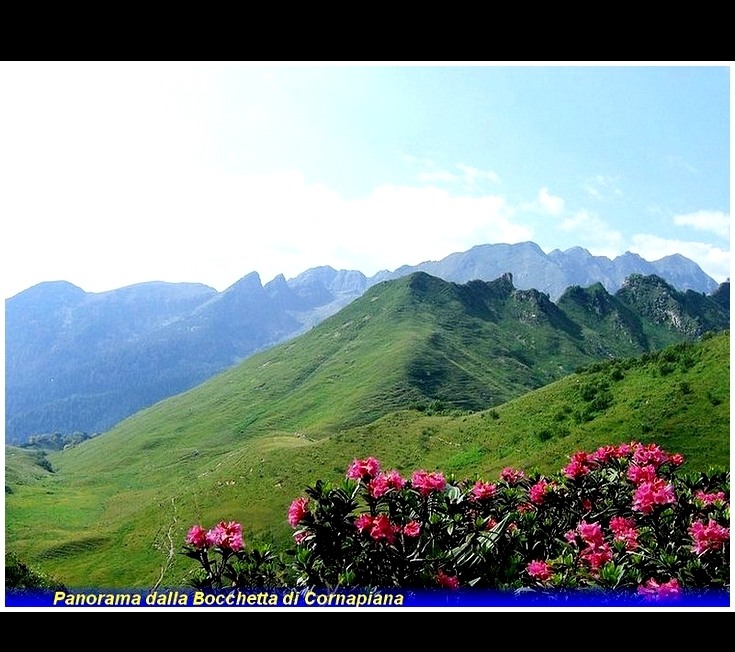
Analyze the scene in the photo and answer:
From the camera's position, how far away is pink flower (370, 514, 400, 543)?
11.3 feet

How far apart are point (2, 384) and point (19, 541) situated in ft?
126

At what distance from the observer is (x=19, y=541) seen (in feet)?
120

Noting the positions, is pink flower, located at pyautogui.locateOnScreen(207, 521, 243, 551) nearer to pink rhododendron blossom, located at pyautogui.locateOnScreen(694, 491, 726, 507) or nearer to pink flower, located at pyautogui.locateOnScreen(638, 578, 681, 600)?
pink flower, located at pyautogui.locateOnScreen(638, 578, 681, 600)

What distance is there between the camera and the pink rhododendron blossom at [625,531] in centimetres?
369

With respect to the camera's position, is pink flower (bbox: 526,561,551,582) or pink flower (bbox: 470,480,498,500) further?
pink flower (bbox: 470,480,498,500)

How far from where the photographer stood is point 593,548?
367cm

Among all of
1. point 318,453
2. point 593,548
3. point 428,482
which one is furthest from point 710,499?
point 318,453

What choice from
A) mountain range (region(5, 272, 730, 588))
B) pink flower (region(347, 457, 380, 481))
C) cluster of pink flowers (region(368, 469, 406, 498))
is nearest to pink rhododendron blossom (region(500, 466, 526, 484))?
cluster of pink flowers (region(368, 469, 406, 498))

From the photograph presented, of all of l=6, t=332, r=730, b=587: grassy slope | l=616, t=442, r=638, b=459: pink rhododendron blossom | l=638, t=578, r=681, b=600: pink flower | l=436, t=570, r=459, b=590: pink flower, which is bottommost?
l=6, t=332, r=730, b=587: grassy slope

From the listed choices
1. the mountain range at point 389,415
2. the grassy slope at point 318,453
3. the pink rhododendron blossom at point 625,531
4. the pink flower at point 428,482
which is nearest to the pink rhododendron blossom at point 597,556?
the pink rhododendron blossom at point 625,531

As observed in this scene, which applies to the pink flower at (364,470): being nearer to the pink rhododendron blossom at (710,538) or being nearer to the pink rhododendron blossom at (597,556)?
the pink rhododendron blossom at (597,556)

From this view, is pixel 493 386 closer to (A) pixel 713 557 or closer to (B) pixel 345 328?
(B) pixel 345 328

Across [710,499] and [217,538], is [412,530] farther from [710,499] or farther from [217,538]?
[710,499]

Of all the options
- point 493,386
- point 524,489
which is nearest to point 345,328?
point 493,386
